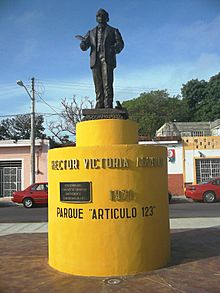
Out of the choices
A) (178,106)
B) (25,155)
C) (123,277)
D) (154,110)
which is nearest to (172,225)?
(123,277)

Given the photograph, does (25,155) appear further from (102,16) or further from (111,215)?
(111,215)

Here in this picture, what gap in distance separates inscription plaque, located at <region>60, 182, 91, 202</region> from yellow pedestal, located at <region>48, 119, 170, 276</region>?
0.21 feet

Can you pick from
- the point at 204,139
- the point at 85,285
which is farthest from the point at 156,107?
the point at 85,285

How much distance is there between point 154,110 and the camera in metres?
50.1

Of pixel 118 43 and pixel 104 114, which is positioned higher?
pixel 118 43

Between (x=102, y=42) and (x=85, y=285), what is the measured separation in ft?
15.3

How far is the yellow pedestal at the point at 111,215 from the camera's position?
5898mm

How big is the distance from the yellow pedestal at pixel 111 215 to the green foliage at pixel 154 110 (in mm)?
39283

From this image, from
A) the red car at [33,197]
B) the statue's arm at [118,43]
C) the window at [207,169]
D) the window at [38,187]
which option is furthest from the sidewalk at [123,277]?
the window at [207,169]

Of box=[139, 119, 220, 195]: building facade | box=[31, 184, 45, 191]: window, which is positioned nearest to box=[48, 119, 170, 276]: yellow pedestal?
box=[31, 184, 45, 191]: window

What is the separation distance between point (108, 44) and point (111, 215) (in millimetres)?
3590

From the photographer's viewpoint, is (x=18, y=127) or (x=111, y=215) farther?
(x=18, y=127)

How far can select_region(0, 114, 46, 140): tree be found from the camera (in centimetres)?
4619

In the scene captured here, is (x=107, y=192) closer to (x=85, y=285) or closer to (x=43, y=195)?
(x=85, y=285)
